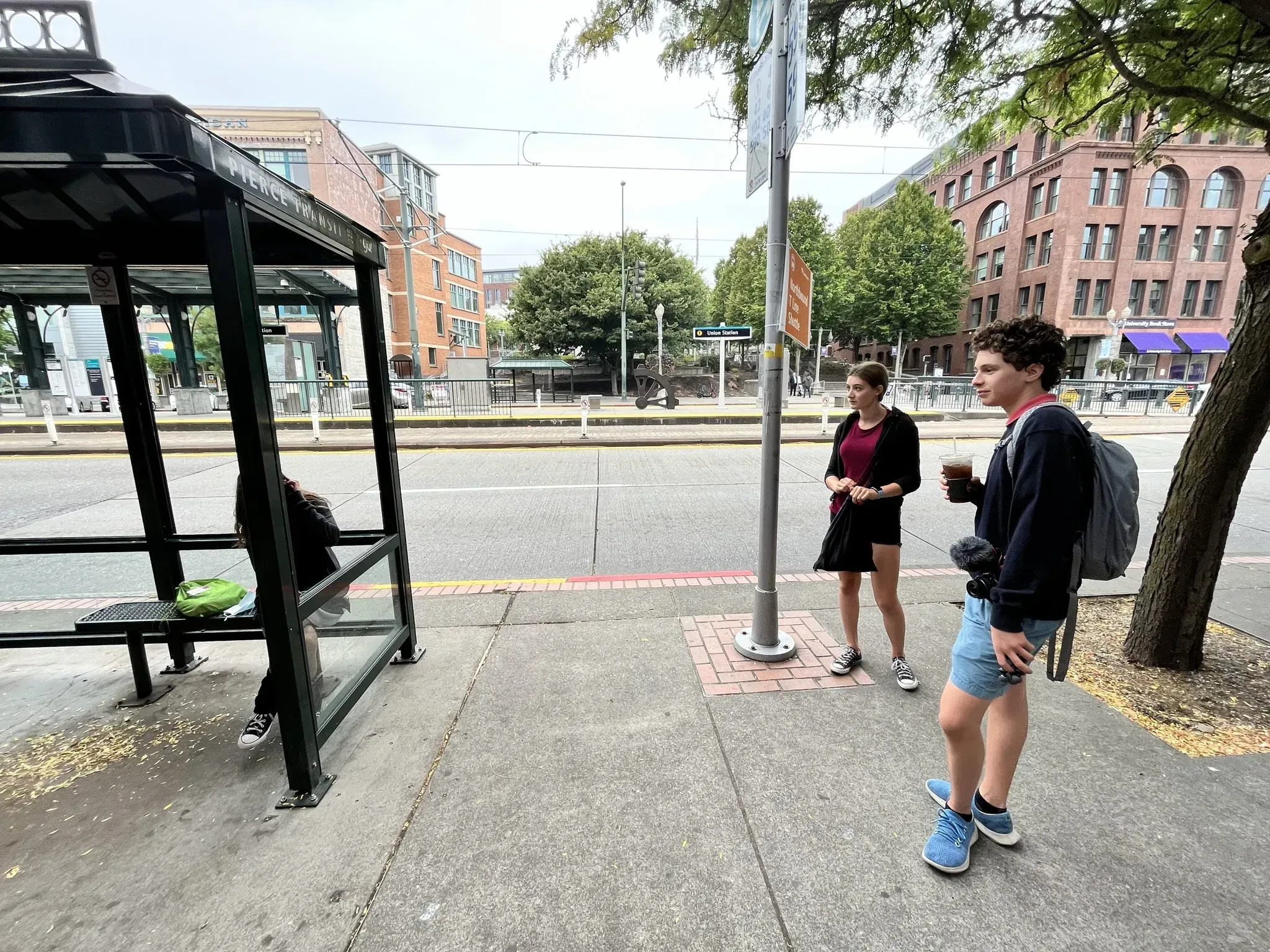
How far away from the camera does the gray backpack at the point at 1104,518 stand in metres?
1.71

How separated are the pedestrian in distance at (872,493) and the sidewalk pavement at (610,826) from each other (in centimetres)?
52

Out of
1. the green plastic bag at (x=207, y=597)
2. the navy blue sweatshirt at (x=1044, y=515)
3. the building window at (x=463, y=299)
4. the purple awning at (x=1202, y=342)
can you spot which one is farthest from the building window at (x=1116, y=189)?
the green plastic bag at (x=207, y=597)

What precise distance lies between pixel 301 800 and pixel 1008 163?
47862 millimetres

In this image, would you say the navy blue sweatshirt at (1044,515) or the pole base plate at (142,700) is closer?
the navy blue sweatshirt at (1044,515)

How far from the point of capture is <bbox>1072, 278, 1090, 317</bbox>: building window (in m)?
33.2

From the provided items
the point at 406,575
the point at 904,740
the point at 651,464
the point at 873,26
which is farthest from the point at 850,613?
the point at 651,464

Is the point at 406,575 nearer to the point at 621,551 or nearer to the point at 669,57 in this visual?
the point at 621,551

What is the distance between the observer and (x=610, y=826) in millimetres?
2178

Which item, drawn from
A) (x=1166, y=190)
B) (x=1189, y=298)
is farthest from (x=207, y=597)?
(x=1189, y=298)

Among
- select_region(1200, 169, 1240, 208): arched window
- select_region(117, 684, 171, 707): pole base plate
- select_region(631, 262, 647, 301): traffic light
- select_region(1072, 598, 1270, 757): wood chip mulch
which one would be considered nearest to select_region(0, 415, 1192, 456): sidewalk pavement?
select_region(1072, 598, 1270, 757): wood chip mulch

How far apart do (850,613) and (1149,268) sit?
43.1 metres

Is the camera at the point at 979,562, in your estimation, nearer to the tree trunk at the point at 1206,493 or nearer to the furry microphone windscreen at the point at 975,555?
the furry microphone windscreen at the point at 975,555

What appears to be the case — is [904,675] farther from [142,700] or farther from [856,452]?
[142,700]

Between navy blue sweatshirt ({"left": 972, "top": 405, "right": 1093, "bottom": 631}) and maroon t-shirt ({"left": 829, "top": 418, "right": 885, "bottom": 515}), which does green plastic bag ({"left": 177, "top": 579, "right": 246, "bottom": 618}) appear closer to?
maroon t-shirt ({"left": 829, "top": 418, "right": 885, "bottom": 515})
